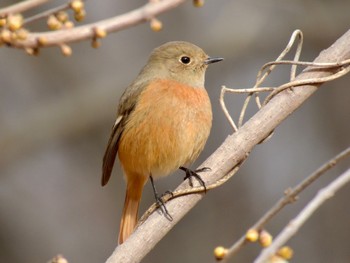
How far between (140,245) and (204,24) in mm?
6303

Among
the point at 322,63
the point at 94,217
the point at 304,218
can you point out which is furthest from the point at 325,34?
the point at 304,218

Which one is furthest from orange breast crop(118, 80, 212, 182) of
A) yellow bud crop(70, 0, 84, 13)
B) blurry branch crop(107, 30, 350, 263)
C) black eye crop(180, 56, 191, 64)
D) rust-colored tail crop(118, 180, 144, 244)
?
yellow bud crop(70, 0, 84, 13)

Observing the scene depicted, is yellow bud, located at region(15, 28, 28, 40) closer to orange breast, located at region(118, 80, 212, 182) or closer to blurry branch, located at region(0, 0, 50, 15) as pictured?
blurry branch, located at region(0, 0, 50, 15)

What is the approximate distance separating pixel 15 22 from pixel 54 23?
132 millimetres

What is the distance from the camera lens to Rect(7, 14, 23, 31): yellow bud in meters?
1.52

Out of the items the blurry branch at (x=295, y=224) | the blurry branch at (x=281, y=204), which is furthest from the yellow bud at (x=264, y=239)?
the blurry branch at (x=295, y=224)

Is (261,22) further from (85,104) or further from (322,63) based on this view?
(322,63)

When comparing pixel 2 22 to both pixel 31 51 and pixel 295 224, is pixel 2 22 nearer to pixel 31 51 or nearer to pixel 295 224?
pixel 31 51

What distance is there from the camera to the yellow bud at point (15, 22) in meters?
1.52

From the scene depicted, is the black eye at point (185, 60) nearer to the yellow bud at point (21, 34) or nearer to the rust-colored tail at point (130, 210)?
the rust-colored tail at point (130, 210)

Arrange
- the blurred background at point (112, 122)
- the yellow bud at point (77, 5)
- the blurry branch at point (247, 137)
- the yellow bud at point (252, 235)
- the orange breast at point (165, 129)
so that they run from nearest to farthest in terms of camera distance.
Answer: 1. the yellow bud at point (77, 5)
2. the yellow bud at point (252, 235)
3. the blurry branch at point (247, 137)
4. the orange breast at point (165, 129)
5. the blurred background at point (112, 122)

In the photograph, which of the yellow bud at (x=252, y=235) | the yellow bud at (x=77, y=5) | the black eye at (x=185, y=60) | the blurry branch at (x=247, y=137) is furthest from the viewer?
the black eye at (x=185, y=60)

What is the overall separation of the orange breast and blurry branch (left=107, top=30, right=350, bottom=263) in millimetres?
1314

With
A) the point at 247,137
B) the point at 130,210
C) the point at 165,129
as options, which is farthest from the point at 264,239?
the point at 130,210
